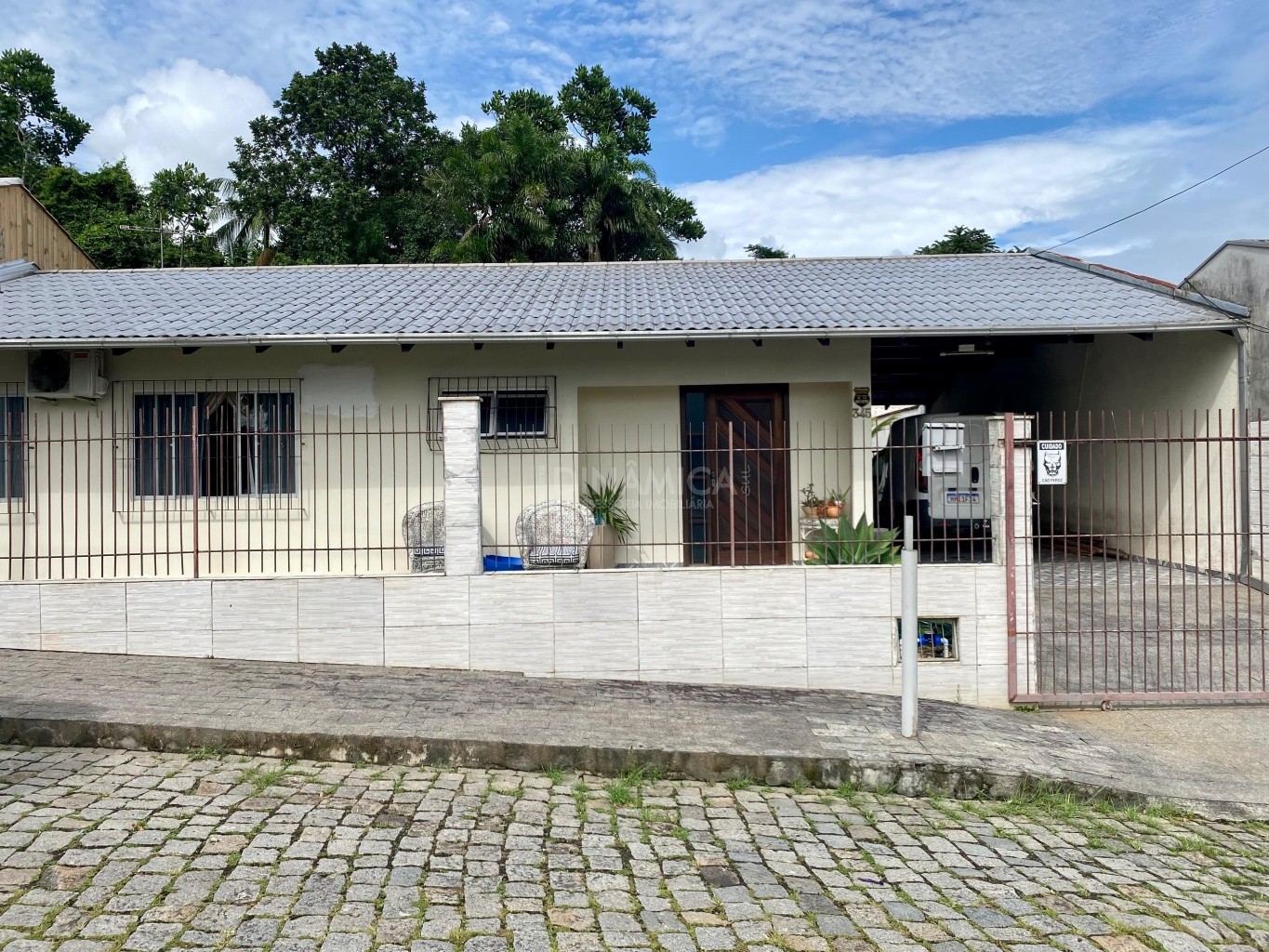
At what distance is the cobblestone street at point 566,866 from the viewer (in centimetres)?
322

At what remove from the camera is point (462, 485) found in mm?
6645

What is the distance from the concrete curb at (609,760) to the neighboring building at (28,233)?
10.0 meters

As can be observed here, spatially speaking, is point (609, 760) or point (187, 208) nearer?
point (609, 760)

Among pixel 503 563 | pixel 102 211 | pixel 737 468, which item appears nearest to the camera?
pixel 503 563

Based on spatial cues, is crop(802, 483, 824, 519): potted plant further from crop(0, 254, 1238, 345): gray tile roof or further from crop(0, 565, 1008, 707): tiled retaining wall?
crop(0, 565, 1008, 707): tiled retaining wall

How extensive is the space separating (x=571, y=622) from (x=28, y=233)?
1140cm

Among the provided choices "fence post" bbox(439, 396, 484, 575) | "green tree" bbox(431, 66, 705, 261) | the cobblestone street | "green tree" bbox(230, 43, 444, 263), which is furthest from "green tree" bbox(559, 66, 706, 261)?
the cobblestone street

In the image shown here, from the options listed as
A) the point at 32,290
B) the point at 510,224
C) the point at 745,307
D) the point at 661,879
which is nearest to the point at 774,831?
the point at 661,879

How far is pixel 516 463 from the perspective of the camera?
9484 millimetres

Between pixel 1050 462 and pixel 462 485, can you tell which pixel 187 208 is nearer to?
pixel 462 485

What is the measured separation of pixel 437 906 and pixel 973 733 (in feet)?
12.1

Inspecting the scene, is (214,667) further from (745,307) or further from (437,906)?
(745,307)

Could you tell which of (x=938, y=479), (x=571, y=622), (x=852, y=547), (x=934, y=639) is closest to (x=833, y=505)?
(x=938, y=479)

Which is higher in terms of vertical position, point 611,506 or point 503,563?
point 611,506
